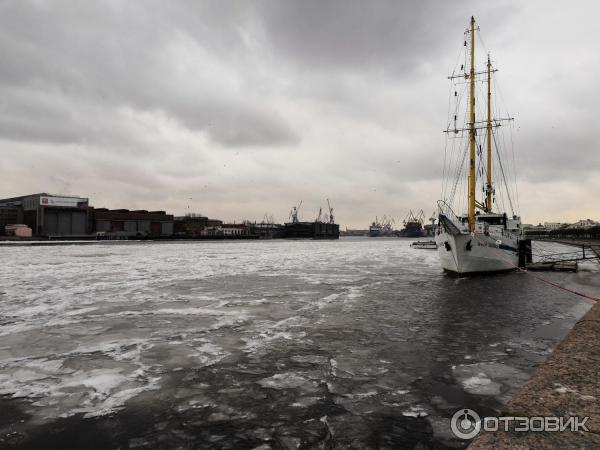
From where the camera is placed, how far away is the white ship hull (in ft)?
79.8

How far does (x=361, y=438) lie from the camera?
4520mm

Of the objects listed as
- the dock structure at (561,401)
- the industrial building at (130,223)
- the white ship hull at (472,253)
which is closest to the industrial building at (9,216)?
the industrial building at (130,223)

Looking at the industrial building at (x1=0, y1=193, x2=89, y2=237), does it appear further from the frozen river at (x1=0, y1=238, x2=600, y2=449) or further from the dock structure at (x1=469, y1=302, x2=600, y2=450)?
the dock structure at (x1=469, y1=302, x2=600, y2=450)

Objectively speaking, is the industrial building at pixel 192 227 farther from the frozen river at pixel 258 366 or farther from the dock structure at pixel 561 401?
the dock structure at pixel 561 401

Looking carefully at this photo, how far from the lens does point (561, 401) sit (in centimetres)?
461

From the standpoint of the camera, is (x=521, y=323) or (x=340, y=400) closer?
(x=340, y=400)

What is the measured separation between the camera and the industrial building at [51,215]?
12362cm

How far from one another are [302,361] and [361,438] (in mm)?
3015

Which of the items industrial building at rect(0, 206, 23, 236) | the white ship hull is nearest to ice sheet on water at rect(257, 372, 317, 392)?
the white ship hull

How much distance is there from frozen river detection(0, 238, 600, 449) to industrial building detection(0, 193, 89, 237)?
13135 centimetres

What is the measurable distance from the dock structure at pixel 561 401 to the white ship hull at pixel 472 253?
17.7m

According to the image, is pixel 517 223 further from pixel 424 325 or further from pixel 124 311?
pixel 124 311

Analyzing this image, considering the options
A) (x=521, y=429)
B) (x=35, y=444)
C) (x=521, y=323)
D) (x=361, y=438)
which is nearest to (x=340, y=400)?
(x=361, y=438)

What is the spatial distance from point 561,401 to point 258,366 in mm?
4792
